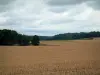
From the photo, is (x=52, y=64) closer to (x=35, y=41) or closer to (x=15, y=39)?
(x=35, y=41)

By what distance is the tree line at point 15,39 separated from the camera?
79856 mm

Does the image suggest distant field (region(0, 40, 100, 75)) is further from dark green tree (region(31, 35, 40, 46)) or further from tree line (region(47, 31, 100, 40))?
tree line (region(47, 31, 100, 40))

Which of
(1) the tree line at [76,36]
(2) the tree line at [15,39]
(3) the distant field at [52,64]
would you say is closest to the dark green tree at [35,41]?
(2) the tree line at [15,39]

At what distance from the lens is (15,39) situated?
83.2m

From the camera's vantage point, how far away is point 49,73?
1678cm

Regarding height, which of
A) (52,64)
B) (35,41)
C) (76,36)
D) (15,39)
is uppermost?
(76,36)

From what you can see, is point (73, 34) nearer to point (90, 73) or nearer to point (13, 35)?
point (13, 35)

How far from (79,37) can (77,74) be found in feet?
280

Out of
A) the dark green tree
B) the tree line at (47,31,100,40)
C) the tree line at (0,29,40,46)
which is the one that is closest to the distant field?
the dark green tree

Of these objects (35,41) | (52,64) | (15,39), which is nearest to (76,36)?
(35,41)

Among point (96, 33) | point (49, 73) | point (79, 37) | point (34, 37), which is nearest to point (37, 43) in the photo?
point (34, 37)

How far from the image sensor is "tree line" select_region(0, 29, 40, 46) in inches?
3144

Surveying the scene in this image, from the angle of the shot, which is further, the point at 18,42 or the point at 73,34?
A: the point at 73,34

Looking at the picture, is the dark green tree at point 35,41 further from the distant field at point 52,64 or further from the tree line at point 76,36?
the distant field at point 52,64
